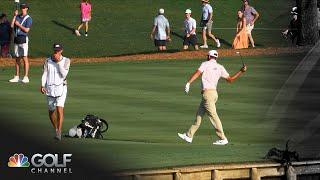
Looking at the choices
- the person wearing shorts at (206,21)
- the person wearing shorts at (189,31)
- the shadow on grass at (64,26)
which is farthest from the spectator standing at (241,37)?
the shadow on grass at (64,26)

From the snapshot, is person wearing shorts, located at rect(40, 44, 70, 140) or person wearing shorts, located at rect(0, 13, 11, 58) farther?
person wearing shorts, located at rect(0, 13, 11, 58)

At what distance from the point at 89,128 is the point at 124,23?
31.5 metres

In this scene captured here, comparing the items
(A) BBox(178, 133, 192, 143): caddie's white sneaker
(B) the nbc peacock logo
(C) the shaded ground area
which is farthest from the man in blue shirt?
(B) the nbc peacock logo

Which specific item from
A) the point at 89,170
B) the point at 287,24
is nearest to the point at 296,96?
the point at 89,170

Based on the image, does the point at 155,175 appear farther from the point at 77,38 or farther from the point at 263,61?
the point at 77,38

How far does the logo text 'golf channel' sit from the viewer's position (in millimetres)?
21781

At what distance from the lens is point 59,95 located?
2483 cm

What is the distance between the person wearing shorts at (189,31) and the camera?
48.1 metres

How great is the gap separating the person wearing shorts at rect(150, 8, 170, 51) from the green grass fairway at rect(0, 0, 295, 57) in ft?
5.58

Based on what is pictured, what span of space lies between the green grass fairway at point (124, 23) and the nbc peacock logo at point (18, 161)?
90.4 feet

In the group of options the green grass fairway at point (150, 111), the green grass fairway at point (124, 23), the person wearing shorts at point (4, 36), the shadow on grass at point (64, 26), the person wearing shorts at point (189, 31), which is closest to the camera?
the green grass fairway at point (150, 111)

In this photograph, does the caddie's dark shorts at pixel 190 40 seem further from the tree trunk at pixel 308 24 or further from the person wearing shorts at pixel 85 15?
the person wearing shorts at pixel 85 15

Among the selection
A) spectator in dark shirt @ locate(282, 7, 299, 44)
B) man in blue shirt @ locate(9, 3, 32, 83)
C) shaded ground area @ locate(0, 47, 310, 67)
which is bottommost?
man in blue shirt @ locate(9, 3, 32, 83)

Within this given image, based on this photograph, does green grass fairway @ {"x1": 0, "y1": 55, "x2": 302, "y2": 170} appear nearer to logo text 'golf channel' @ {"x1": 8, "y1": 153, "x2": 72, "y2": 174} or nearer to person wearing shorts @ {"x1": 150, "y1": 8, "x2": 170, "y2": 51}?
logo text 'golf channel' @ {"x1": 8, "y1": 153, "x2": 72, "y2": 174}
